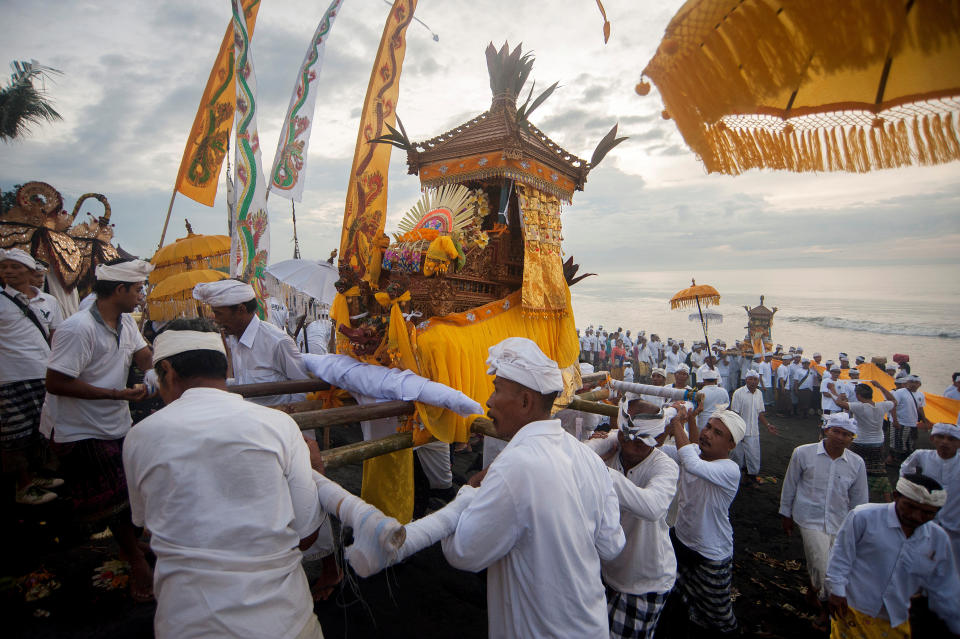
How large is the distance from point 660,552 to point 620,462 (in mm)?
Result: 623

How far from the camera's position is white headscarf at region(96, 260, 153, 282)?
2969mm

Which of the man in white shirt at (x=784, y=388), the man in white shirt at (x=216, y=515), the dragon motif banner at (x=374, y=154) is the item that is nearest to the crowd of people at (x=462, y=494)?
the man in white shirt at (x=216, y=515)

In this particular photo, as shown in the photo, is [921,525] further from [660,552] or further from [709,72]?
[709,72]

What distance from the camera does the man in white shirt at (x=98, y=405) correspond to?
2836mm

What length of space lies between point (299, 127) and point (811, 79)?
17.1 ft

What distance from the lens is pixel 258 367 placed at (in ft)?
12.1

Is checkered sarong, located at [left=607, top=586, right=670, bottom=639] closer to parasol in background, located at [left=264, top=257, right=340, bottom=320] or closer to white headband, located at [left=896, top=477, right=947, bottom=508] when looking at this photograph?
Result: white headband, located at [left=896, top=477, right=947, bottom=508]

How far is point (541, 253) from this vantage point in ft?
15.6

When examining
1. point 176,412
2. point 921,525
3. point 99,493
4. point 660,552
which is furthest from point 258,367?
point 921,525

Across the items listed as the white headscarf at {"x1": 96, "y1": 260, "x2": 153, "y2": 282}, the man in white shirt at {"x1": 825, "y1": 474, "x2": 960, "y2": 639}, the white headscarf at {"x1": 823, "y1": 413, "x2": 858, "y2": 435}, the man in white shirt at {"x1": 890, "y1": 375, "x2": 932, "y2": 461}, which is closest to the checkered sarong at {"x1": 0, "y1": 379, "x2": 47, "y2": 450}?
the white headscarf at {"x1": 96, "y1": 260, "x2": 153, "y2": 282}

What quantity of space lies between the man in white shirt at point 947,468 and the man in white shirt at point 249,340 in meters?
5.67

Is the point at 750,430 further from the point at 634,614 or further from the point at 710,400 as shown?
the point at 634,614

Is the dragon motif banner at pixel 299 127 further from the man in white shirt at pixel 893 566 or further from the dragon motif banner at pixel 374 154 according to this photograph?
the man in white shirt at pixel 893 566

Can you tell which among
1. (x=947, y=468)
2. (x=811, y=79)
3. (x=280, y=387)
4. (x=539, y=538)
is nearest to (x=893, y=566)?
(x=947, y=468)
